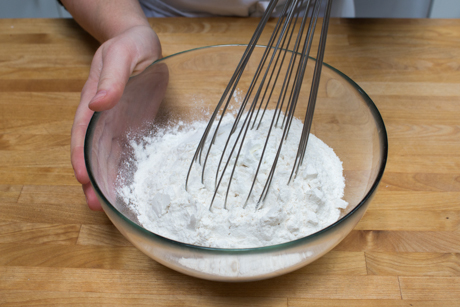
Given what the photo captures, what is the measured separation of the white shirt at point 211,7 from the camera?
2.89ft

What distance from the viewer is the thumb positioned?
1.63 feet

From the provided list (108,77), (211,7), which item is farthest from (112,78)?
(211,7)

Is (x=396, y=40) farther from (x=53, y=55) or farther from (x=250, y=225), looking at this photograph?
(x=53, y=55)

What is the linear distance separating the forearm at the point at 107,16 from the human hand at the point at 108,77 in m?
0.05

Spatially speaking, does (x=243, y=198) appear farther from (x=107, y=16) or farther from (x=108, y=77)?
(x=107, y=16)

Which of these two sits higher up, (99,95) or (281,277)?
(99,95)

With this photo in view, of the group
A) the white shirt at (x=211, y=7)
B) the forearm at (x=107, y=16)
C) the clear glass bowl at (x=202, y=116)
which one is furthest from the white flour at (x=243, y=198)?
the white shirt at (x=211, y=7)

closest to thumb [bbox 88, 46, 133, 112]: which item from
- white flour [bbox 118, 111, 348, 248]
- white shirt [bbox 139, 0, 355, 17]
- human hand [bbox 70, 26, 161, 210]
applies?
human hand [bbox 70, 26, 161, 210]

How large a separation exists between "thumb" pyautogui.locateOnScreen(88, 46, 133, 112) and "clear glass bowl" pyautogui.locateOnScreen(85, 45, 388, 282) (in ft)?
0.06

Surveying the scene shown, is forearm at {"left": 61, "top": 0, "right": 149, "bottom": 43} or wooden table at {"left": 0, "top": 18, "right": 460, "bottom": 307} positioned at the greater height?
forearm at {"left": 61, "top": 0, "right": 149, "bottom": 43}

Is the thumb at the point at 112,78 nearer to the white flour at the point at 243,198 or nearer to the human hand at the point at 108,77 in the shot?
the human hand at the point at 108,77

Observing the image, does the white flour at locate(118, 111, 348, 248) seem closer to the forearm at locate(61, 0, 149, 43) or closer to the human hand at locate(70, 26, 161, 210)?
the human hand at locate(70, 26, 161, 210)

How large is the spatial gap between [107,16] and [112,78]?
29 cm

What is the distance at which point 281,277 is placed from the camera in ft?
1.58
